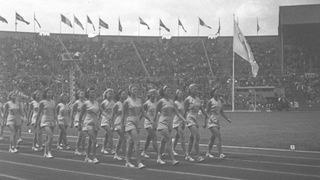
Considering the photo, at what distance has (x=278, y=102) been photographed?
41.3m

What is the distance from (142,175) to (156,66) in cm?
4000

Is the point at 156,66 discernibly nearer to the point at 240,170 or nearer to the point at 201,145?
the point at 201,145

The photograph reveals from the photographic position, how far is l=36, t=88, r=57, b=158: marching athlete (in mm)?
13750

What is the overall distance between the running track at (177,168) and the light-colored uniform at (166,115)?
0.88 meters

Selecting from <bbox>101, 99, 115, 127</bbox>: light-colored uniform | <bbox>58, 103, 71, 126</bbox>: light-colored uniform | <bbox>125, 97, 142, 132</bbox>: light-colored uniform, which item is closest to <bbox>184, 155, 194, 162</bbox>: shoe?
<bbox>125, 97, 142, 132</bbox>: light-colored uniform

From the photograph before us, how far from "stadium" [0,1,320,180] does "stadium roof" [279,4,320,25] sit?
8 cm

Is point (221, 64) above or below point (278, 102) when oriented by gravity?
above

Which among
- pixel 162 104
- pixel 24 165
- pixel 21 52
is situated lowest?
pixel 24 165

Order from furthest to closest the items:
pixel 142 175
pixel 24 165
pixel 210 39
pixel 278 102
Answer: pixel 210 39 < pixel 278 102 < pixel 24 165 < pixel 142 175

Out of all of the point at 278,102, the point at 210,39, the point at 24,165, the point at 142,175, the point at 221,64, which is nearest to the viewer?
the point at 142,175

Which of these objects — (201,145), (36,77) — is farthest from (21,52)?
(201,145)

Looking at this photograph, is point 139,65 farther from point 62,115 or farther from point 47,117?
point 47,117

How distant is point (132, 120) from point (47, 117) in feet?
11.2

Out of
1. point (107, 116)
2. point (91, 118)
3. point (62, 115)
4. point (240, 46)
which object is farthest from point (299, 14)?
point (91, 118)
